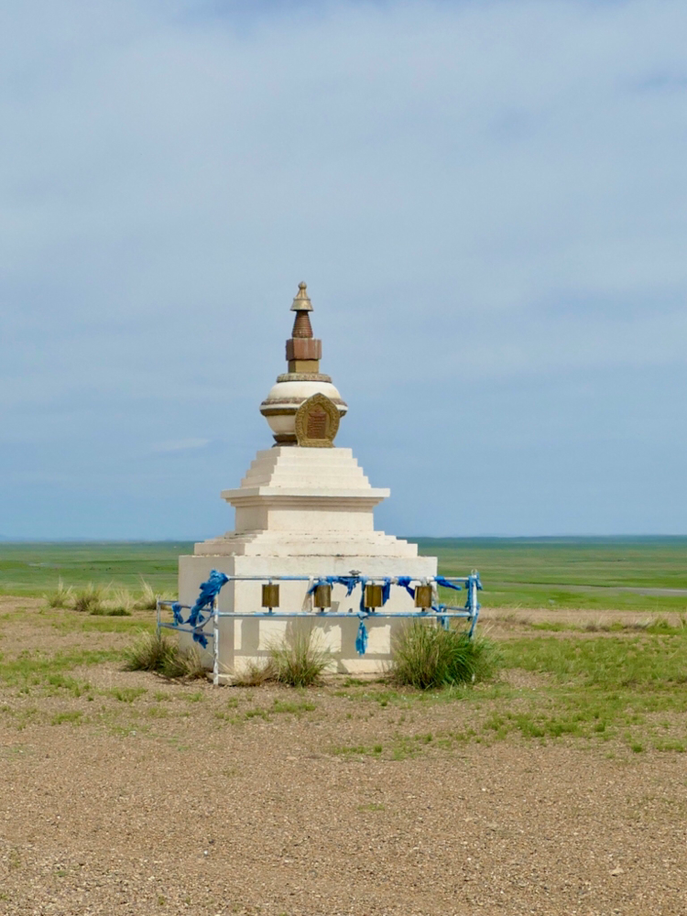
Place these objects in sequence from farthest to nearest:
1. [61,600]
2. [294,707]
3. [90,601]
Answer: [61,600] → [90,601] → [294,707]

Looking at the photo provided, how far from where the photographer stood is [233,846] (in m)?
7.93

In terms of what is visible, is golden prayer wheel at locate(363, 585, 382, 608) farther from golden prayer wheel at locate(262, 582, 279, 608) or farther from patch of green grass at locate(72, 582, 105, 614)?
patch of green grass at locate(72, 582, 105, 614)

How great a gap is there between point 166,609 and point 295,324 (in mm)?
14958

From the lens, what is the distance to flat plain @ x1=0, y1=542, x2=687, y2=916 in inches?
274

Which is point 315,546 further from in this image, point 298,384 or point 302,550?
point 298,384

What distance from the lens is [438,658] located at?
15070mm

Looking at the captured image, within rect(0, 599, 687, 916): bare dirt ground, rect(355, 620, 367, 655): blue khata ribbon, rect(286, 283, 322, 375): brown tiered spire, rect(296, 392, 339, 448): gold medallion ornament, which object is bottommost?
rect(0, 599, 687, 916): bare dirt ground

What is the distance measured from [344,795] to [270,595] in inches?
234

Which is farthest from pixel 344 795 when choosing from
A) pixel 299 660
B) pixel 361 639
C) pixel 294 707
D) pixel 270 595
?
pixel 361 639

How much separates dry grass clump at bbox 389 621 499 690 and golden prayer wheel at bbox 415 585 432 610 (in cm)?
28

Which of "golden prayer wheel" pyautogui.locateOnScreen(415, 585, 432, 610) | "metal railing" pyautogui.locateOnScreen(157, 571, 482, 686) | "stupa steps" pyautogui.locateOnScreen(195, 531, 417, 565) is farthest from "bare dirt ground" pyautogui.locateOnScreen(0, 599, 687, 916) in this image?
"stupa steps" pyautogui.locateOnScreen(195, 531, 417, 565)

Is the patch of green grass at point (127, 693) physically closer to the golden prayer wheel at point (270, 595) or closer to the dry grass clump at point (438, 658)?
the golden prayer wheel at point (270, 595)

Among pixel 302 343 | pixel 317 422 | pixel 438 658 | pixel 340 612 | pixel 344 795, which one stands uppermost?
pixel 302 343

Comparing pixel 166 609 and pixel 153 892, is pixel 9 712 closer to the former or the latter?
pixel 153 892
